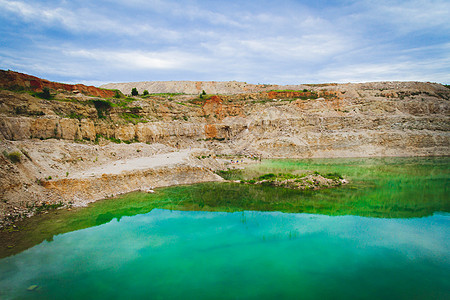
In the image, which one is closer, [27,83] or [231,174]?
[231,174]

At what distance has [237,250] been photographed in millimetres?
9984

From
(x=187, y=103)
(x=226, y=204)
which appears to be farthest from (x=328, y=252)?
(x=187, y=103)

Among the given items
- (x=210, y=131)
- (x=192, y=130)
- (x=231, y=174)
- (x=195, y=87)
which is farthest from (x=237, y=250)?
(x=195, y=87)

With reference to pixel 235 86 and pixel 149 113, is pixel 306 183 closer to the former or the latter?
pixel 149 113

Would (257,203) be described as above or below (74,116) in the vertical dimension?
below

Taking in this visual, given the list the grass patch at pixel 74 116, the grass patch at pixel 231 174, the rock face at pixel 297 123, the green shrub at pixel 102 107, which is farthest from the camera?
the rock face at pixel 297 123

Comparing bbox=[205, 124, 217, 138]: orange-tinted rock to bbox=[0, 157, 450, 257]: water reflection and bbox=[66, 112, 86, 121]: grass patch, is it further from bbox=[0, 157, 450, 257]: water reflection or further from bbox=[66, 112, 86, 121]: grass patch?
bbox=[0, 157, 450, 257]: water reflection

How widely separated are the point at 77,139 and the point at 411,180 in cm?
3151

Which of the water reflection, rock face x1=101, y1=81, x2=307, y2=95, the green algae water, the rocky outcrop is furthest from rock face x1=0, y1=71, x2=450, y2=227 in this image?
rock face x1=101, y1=81, x2=307, y2=95

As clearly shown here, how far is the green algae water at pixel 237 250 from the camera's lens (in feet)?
25.0

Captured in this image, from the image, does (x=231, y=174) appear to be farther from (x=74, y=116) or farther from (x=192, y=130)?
(x=192, y=130)

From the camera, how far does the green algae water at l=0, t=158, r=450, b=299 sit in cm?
761

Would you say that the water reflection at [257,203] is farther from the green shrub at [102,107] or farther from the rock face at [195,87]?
the rock face at [195,87]

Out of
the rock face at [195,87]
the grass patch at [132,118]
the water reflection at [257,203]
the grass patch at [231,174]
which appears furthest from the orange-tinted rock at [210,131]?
the rock face at [195,87]
